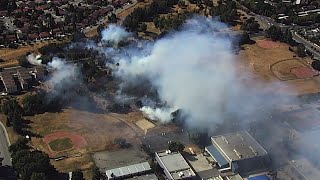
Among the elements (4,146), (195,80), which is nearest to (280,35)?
(195,80)

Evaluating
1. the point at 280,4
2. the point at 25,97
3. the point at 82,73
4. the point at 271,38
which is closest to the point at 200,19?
A: the point at 271,38

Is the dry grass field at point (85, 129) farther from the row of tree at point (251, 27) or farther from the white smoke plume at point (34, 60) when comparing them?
the row of tree at point (251, 27)

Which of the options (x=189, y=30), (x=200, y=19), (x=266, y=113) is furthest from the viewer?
(x=200, y=19)

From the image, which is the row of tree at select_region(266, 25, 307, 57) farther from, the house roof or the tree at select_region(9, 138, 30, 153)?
the tree at select_region(9, 138, 30, 153)

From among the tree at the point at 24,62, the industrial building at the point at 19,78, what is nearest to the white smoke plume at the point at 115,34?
the tree at the point at 24,62

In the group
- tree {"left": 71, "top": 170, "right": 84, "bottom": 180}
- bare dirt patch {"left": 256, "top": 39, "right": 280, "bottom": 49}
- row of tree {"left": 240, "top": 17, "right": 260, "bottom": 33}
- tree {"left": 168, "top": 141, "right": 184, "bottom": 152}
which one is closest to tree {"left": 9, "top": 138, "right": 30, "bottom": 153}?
tree {"left": 71, "top": 170, "right": 84, "bottom": 180}

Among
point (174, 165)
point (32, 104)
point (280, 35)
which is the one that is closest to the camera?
point (174, 165)

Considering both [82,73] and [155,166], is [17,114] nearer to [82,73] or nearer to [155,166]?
[82,73]

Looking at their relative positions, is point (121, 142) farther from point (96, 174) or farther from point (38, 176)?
point (38, 176)
